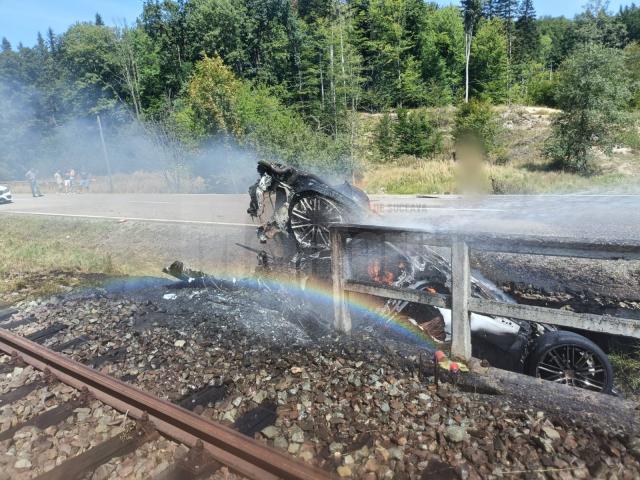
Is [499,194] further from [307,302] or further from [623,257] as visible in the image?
→ [623,257]

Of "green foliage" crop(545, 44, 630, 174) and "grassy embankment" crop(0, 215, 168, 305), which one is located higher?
"green foliage" crop(545, 44, 630, 174)

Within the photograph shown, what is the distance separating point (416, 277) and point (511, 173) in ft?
50.7

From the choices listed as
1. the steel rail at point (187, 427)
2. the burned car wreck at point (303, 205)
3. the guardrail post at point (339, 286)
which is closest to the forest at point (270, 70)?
the burned car wreck at point (303, 205)

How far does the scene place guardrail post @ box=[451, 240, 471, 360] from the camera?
12.6 ft

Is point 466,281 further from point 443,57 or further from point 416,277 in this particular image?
point 443,57


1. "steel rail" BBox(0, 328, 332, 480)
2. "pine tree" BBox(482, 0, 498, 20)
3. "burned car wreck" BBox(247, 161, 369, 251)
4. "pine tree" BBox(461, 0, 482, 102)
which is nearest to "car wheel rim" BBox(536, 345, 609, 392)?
"steel rail" BBox(0, 328, 332, 480)

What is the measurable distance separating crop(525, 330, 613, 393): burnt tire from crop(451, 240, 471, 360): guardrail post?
0.73 metres

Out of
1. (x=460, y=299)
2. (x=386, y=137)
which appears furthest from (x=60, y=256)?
(x=386, y=137)

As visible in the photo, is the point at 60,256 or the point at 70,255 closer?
the point at 60,256

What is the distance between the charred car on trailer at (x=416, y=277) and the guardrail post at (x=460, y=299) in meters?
0.77

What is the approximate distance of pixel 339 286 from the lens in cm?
485

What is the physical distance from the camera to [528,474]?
9.11ft

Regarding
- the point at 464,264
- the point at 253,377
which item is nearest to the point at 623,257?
the point at 464,264

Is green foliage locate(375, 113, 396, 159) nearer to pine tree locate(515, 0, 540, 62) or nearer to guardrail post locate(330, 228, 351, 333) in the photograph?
guardrail post locate(330, 228, 351, 333)
